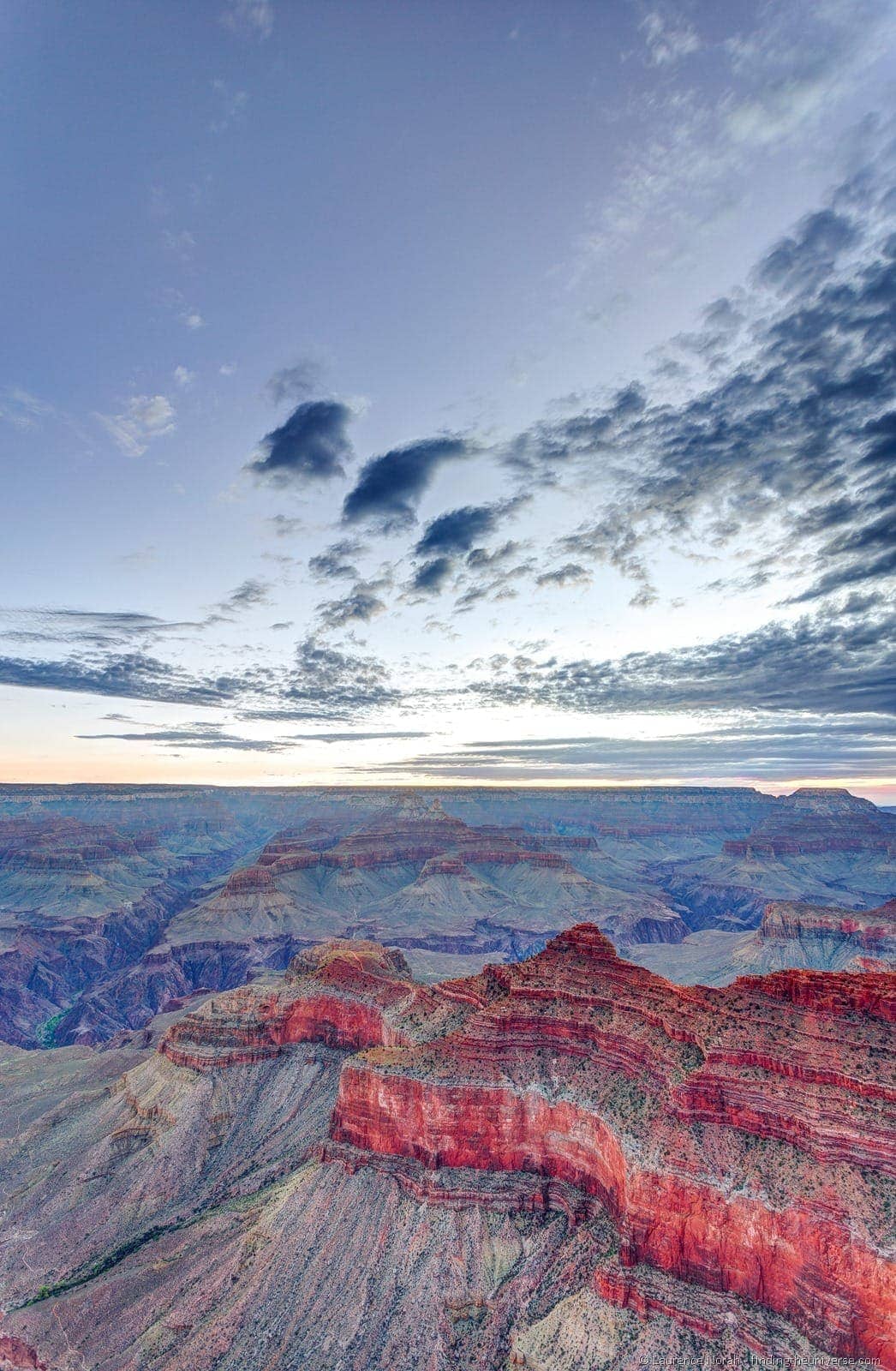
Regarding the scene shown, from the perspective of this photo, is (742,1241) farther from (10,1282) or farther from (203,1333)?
(10,1282)

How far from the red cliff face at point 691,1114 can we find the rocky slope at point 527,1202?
0.13 metres

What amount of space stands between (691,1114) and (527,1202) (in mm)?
12912

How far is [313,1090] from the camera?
6319cm

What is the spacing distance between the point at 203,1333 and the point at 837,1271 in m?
34.2

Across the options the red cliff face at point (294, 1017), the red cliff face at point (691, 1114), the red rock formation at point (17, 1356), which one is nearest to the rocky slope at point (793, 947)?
the red cliff face at point (294, 1017)

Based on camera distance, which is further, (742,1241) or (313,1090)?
(313,1090)

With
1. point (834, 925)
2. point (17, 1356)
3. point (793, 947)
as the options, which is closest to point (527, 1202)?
point (17, 1356)

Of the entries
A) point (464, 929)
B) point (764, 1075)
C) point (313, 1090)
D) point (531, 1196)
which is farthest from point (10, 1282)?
point (464, 929)

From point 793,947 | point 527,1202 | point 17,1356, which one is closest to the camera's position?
point 17,1356

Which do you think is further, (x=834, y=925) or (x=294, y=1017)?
(x=834, y=925)

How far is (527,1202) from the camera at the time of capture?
42500 millimetres

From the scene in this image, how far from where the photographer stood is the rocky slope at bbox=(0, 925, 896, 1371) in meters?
33.2

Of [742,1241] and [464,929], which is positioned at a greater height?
[742,1241]

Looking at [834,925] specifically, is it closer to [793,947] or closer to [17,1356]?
[793,947]
